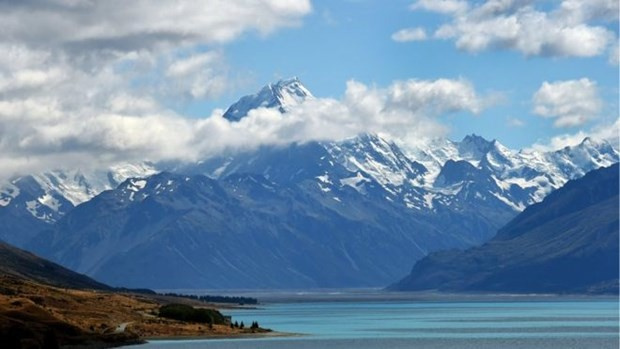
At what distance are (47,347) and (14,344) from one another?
5176mm

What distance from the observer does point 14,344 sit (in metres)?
191

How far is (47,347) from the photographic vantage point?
635 feet
